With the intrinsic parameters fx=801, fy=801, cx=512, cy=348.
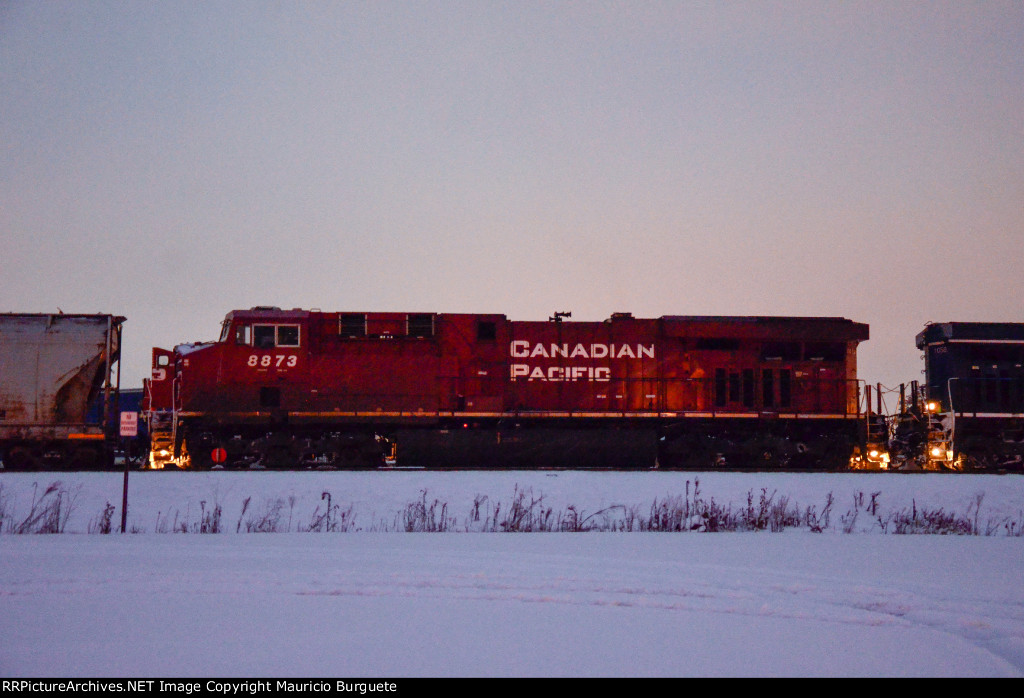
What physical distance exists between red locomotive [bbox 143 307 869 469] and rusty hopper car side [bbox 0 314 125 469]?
1.63 m

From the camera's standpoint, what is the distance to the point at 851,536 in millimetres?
10539

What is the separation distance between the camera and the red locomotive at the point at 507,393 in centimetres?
1859

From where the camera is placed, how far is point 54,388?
1858 cm

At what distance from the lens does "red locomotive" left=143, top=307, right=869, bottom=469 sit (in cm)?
1859

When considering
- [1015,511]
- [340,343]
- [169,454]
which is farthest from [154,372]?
[1015,511]

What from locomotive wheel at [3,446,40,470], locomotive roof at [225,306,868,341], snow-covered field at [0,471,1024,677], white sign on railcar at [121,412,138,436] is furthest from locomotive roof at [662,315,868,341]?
locomotive wheel at [3,446,40,470]

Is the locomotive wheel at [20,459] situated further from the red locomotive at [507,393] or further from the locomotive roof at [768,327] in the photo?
the locomotive roof at [768,327]

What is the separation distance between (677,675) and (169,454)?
15.9 meters

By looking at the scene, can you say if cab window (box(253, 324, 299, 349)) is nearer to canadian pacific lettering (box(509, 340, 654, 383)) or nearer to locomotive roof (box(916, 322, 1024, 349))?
canadian pacific lettering (box(509, 340, 654, 383))

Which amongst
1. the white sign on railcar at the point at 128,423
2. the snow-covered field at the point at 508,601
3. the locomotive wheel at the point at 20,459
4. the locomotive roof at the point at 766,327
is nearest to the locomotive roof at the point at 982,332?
the locomotive roof at the point at 766,327

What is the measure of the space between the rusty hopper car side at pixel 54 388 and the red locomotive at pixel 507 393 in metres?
1.63

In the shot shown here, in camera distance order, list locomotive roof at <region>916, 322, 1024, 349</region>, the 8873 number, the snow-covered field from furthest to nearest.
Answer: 1. locomotive roof at <region>916, 322, 1024, 349</region>
2. the 8873 number
3. the snow-covered field

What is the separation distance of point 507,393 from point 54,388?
10549 mm

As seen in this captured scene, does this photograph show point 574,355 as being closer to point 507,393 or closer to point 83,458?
point 507,393
